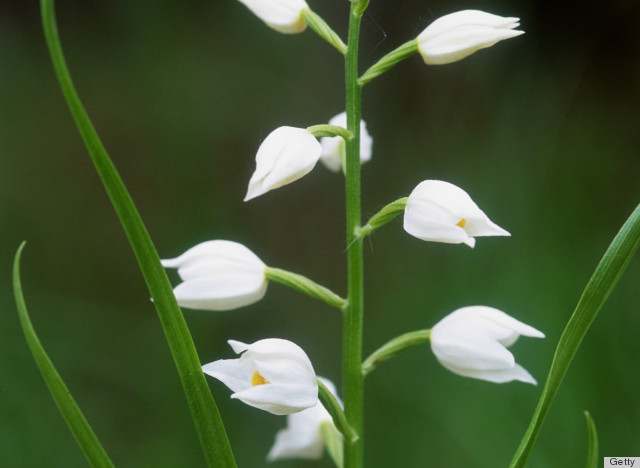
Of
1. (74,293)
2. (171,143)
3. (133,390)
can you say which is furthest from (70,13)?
(133,390)

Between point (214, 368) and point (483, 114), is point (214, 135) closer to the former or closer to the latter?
point (483, 114)

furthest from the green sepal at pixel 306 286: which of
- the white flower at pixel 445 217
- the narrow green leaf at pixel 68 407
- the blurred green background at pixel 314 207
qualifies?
the blurred green background at pixel 314 207

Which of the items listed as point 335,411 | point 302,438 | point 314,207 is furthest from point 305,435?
point 314,207

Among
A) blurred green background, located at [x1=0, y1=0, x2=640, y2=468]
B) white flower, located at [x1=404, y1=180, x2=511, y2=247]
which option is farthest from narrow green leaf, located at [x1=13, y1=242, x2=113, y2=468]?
blurred green background, located at [x1=0, y1=0, x2=640, y2=468]

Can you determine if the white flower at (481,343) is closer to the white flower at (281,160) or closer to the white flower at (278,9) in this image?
the white flower at (281,160)

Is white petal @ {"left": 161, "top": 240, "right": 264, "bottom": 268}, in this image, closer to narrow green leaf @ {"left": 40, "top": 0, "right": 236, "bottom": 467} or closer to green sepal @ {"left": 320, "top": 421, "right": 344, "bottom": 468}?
narrow green leaf @ {"left": 40, "top": 0, "right": 236, "bottom": 467}

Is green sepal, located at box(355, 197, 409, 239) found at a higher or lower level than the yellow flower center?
higher

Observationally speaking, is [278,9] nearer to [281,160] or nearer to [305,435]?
[281,160]
